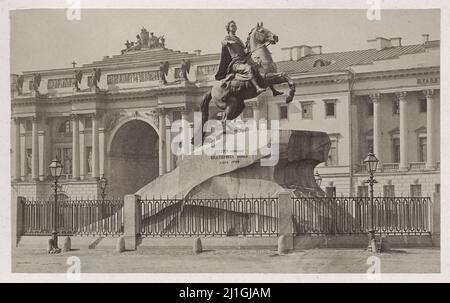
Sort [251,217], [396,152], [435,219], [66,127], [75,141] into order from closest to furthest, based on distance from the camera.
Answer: [251,217]
[435,219]
[396,152]
[75,141]
[66,127]

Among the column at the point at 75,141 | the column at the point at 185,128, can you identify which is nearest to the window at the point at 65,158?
the column at the point at 75,141

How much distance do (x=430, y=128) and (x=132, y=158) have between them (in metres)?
20.6

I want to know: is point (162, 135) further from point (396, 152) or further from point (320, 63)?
point (396, 152)

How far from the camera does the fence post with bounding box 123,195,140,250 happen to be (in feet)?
83.4

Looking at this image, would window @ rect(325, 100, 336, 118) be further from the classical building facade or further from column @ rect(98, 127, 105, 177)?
column @ rect(98, 127, 105, 177)

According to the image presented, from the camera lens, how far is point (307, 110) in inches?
2490

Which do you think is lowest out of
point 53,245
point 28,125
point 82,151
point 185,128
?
point 53,245

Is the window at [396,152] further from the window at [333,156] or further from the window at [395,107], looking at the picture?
the window at [333,156]

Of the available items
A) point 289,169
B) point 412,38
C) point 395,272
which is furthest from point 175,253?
point 412,38

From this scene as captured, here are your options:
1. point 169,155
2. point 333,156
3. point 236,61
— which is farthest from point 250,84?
point 169,155

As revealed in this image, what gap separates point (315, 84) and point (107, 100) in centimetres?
1484

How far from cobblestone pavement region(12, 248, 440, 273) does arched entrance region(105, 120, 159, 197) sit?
39322mm
